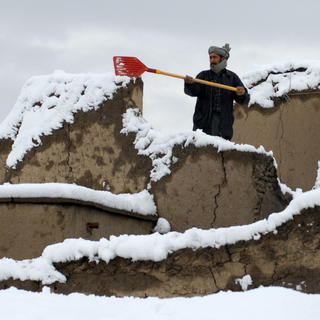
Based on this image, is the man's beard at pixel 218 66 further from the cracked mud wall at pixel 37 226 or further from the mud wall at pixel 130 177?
the cracked mud wall at pixel 37 226

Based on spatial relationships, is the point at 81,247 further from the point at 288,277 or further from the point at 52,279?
the point at 288,277

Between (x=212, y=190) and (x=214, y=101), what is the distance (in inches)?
35.2

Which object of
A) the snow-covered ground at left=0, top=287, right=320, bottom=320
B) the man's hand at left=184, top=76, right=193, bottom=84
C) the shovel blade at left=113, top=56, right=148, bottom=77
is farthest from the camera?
the shovel blade at left=113, top=56, right=148, bottom=77

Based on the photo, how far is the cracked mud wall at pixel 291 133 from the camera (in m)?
11.4

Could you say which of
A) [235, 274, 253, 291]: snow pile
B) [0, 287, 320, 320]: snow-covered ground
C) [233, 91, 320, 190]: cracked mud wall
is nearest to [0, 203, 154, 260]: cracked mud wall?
[235, 274, 253, 291]: snow pile

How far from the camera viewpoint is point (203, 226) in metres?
8.90

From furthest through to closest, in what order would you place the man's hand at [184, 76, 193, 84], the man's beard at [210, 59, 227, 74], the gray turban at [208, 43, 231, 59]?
the man's beard at [210, 59, 227, 74], the gray turban at [208, 43, 231, 59], the man's hand at [184, 76, 193, 84]

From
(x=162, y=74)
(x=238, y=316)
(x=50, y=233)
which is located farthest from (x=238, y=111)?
(x=238, y=316)

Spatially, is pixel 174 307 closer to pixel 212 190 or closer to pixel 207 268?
pixel 207 268

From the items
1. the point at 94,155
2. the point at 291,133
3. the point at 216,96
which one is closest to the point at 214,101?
the point at 216,96

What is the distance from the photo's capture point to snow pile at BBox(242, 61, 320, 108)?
1145 cm

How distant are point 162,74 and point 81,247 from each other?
326 cm

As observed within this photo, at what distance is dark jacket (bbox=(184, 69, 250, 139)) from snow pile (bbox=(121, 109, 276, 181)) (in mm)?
396

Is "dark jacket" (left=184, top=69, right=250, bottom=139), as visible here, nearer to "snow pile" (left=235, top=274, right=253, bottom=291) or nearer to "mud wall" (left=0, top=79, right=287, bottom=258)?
"mud wall" (left=0, top=79, right=287, bottom=258)
